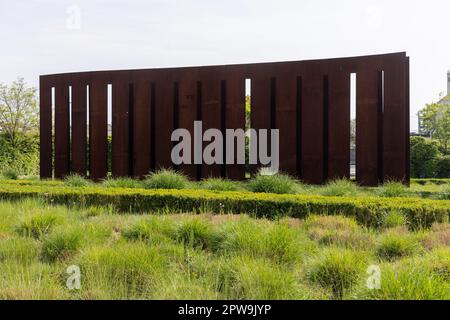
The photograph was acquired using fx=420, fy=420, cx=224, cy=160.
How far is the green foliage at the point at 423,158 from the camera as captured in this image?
64.2 ft

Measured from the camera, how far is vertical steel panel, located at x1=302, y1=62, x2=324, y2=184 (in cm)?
1073

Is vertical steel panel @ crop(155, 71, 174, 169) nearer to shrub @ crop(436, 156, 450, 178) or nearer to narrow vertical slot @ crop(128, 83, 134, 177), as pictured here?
narrow vertical slot @ crop(128, 83, 134, 177)

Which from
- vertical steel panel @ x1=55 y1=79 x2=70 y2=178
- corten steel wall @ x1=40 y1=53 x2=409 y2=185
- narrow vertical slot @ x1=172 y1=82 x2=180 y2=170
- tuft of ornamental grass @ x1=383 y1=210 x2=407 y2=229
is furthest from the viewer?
vertical steel panel @ x1=55 y1=79 x2=70 y2=178

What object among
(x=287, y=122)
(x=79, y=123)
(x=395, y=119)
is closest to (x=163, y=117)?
(x=79, y=123)

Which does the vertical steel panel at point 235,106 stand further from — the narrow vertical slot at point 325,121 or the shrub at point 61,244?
the shrub at point 61,244

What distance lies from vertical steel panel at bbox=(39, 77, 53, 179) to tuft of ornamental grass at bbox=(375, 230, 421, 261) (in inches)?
461

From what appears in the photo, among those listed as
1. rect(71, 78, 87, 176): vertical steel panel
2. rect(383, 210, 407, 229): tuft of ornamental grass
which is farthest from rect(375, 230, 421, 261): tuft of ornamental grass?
rect(71, 78, 87, 176): vertical steel panel

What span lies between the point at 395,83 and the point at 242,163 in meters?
4.28

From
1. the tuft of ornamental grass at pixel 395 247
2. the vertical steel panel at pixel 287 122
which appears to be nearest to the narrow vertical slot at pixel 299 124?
the vertical steel panel at pixel 287 122

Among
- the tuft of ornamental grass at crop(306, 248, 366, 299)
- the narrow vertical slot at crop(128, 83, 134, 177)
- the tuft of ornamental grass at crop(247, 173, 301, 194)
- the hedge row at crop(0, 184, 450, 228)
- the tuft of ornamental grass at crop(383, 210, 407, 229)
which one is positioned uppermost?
the narrow vertical slot at crop(128, 83, 134, 177)
